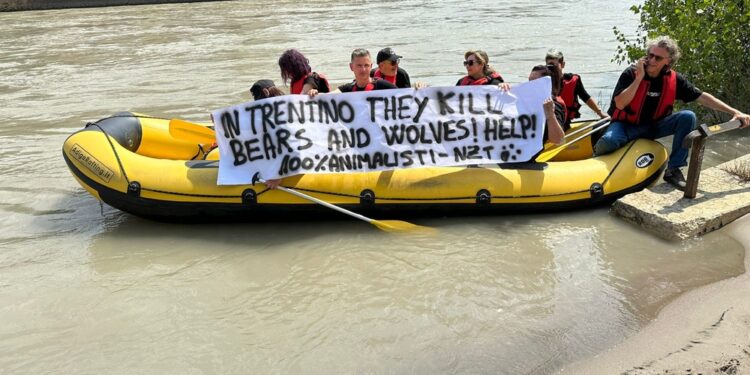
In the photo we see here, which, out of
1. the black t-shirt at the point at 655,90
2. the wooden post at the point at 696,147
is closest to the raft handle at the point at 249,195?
the black t-shirt at the point at 655,90

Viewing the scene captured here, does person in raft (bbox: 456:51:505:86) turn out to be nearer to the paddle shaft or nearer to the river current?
the paddle shaft

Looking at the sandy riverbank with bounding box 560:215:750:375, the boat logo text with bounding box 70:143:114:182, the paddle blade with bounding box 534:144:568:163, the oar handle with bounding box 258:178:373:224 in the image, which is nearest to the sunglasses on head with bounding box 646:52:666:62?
the paddle blade with bounding box 534:144:568:163

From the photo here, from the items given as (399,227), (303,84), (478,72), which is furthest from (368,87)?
(399,227)

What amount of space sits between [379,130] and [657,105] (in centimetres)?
245

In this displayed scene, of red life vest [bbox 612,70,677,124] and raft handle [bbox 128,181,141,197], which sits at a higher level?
red life vest [bbox 612,70,677,124]

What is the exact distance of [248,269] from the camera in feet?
16.9

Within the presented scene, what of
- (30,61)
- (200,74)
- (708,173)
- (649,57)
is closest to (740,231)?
(708,173)

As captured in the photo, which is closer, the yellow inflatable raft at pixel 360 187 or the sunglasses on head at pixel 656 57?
the sunglasses on head at pixel 656 57

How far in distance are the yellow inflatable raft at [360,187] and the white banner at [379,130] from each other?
0.12 m

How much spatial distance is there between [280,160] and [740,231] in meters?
3.81

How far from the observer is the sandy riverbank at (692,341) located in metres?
3.51

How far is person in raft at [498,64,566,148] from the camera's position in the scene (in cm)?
562

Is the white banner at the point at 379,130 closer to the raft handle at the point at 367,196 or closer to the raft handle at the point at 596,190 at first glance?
the raft handle at the point at 367,196

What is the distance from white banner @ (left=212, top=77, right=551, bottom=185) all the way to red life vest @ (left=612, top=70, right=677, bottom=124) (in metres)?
0.84
